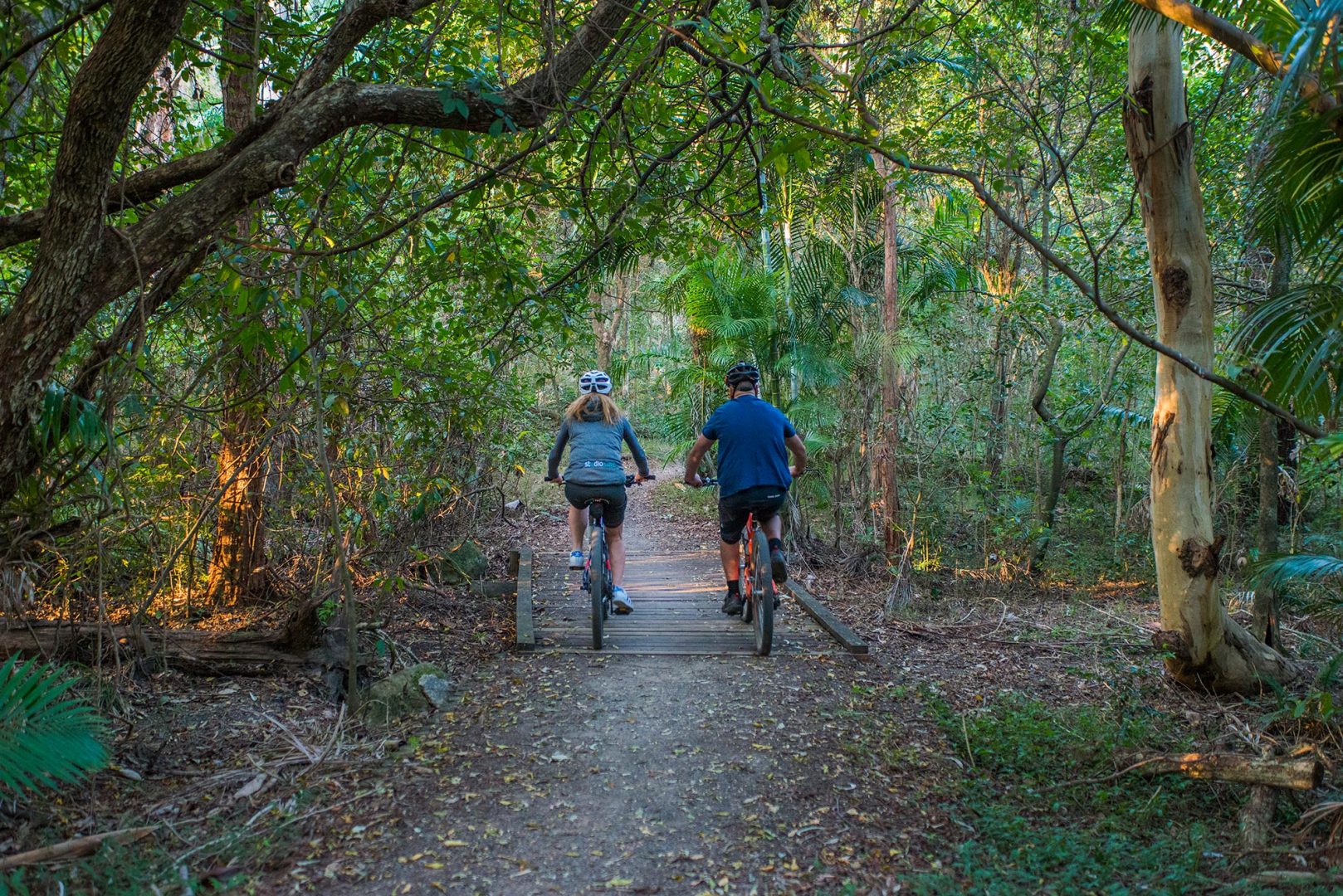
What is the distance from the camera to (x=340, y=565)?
15.0ft

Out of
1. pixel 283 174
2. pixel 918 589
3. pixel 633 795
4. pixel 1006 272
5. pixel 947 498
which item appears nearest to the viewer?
pixel 283 174

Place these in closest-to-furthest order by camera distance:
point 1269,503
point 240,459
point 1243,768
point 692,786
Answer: point 1243,768 < point 692,786 < point 240,459 < point 1269,503

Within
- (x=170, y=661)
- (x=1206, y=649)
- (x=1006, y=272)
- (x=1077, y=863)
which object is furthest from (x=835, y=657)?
(x=1006, y=272)

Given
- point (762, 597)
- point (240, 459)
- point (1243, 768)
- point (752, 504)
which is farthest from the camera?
point (752, 504)

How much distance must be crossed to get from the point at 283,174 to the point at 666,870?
333 centimetres

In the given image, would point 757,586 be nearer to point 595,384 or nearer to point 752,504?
point 752,504

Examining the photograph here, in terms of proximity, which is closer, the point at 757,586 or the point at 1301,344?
the point at 1301,344

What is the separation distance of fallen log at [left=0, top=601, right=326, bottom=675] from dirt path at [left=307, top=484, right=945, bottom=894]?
112 centimetres

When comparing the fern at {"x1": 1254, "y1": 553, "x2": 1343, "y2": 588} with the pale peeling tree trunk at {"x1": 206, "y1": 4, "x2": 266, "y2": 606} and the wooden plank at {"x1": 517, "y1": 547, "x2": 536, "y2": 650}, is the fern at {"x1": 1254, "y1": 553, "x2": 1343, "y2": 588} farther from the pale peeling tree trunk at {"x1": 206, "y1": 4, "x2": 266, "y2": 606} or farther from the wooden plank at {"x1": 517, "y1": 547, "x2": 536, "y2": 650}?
the pale peeling tree trunk at {"x1": 206, "y1": 4, "x2": 266, "y2": 606}

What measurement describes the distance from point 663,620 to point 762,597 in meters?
1.43

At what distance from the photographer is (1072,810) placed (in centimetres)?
413

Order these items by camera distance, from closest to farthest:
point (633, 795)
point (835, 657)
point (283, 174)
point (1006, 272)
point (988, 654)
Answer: point (283, 174) → point (633, 795) → point (835, 657) → point (988, 654) → point (1006, 272)

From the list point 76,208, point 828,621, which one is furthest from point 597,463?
point 76,208

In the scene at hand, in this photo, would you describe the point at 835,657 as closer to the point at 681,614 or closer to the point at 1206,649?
the point at 681,614
